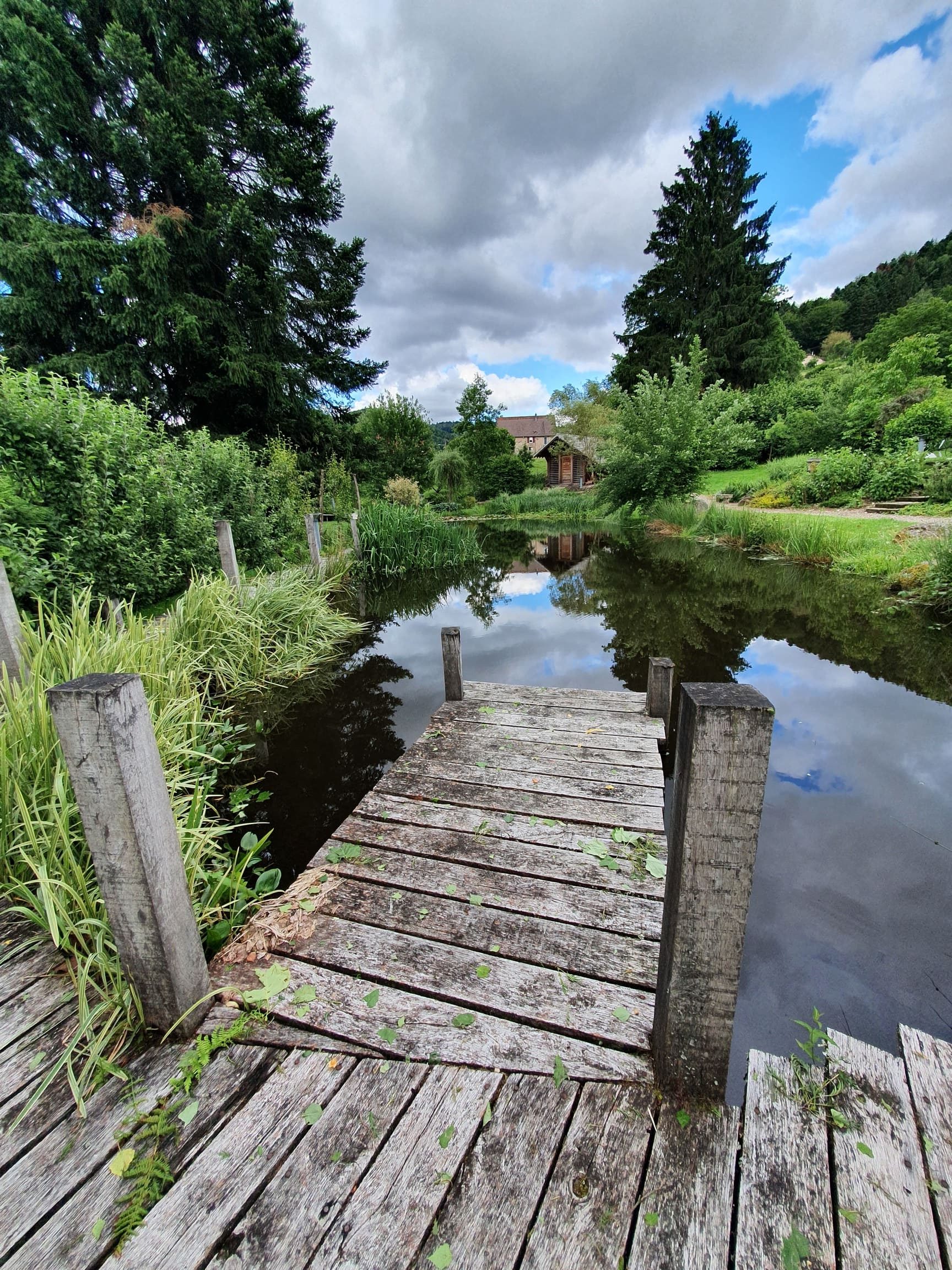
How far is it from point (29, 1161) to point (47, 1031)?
34 cm

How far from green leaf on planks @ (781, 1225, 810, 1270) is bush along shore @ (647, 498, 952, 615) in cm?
741

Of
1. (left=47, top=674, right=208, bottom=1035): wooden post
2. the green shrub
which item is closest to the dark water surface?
(left=47, top=674, right=208, bottom=1035): wooden post

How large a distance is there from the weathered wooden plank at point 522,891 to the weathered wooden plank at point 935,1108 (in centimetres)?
68

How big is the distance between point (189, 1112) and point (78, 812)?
98 centimetres

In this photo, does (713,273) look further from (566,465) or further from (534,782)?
(534,782)

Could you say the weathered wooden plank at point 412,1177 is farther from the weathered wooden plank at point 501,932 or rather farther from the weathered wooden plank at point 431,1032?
the weathered wooden plank at point 501,932

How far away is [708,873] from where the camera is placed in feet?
3.31

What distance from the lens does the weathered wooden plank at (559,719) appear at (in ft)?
10.9

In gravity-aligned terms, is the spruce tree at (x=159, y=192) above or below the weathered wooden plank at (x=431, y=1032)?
above

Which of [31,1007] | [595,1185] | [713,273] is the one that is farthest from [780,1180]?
[713,273]

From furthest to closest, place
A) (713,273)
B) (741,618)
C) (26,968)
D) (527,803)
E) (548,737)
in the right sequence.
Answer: (713,273) → (741,618) → (548,737) → (527,803) → (26,968)

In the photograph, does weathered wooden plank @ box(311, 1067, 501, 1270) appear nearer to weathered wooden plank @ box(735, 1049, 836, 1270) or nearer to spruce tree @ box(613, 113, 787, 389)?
weathered wooden plank @ box(735, 1049, 836, 1270)

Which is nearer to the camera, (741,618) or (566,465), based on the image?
(741,618)

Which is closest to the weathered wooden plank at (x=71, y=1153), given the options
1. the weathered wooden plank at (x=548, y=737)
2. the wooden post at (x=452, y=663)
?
the weathered wooden plank at (x=548, y=737)
